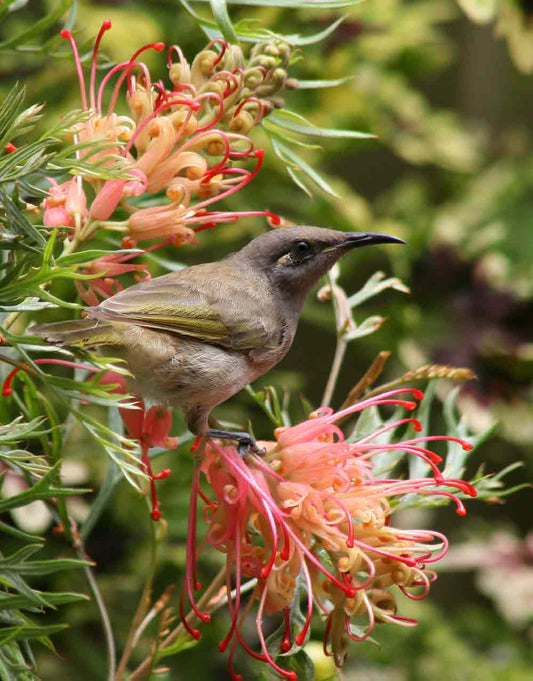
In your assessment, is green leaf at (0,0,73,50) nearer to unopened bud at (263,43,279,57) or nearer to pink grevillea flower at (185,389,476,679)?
unopened bud at (263,43,279,57)

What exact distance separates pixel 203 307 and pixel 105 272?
33 centimetres

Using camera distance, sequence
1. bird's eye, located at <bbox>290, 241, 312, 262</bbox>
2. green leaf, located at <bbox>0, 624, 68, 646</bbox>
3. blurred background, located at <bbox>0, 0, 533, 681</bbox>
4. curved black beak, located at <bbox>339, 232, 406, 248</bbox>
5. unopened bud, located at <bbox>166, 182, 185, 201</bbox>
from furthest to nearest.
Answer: blurred background, located at <bbox>0, 0, 533, 681</bbox> → bird's eye, located at <bbox>290, 241, 312, 262</bbox> → curved black beak, located at <bbox>339, 232, 406, 248</bbox> → unopened bud, located at <bbox>166, 182, 185, 201</bbox> → green leaf, located at <bbox>0, 624, 68, 646</bbox>

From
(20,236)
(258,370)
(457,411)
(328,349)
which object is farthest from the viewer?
(328,349)

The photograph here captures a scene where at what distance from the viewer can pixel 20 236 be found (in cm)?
96

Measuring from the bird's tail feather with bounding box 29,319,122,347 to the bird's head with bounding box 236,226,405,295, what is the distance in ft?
1.18

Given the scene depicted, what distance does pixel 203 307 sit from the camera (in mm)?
1360

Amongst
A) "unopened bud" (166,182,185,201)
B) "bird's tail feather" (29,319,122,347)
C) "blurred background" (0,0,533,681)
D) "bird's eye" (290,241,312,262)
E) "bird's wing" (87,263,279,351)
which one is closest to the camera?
"bird's tail feather" (29,319,122,347)

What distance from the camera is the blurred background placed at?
2.28 m

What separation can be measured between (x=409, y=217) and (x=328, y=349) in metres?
0.62

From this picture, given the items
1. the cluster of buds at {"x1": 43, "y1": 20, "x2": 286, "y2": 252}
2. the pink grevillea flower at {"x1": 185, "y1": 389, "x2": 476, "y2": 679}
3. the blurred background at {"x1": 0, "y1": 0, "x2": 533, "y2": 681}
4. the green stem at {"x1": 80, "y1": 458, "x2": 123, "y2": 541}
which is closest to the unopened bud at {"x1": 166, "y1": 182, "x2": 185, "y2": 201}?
the cluster of buds at {"x1": 43, "y1": 20, "x2": 286, "y2": 252}

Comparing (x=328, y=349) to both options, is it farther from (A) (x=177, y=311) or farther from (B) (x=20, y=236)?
(B) (x=20, y=236)

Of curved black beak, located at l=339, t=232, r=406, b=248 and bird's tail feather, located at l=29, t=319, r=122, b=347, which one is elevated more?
bird's tail feather, located at l=29, t=319, r=122, b=347

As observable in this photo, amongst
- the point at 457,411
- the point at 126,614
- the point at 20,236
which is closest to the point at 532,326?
the point at 457,411

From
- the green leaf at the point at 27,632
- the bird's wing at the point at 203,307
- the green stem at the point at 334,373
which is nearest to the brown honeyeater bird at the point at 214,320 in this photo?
the bird's wing at the point at 203,307
